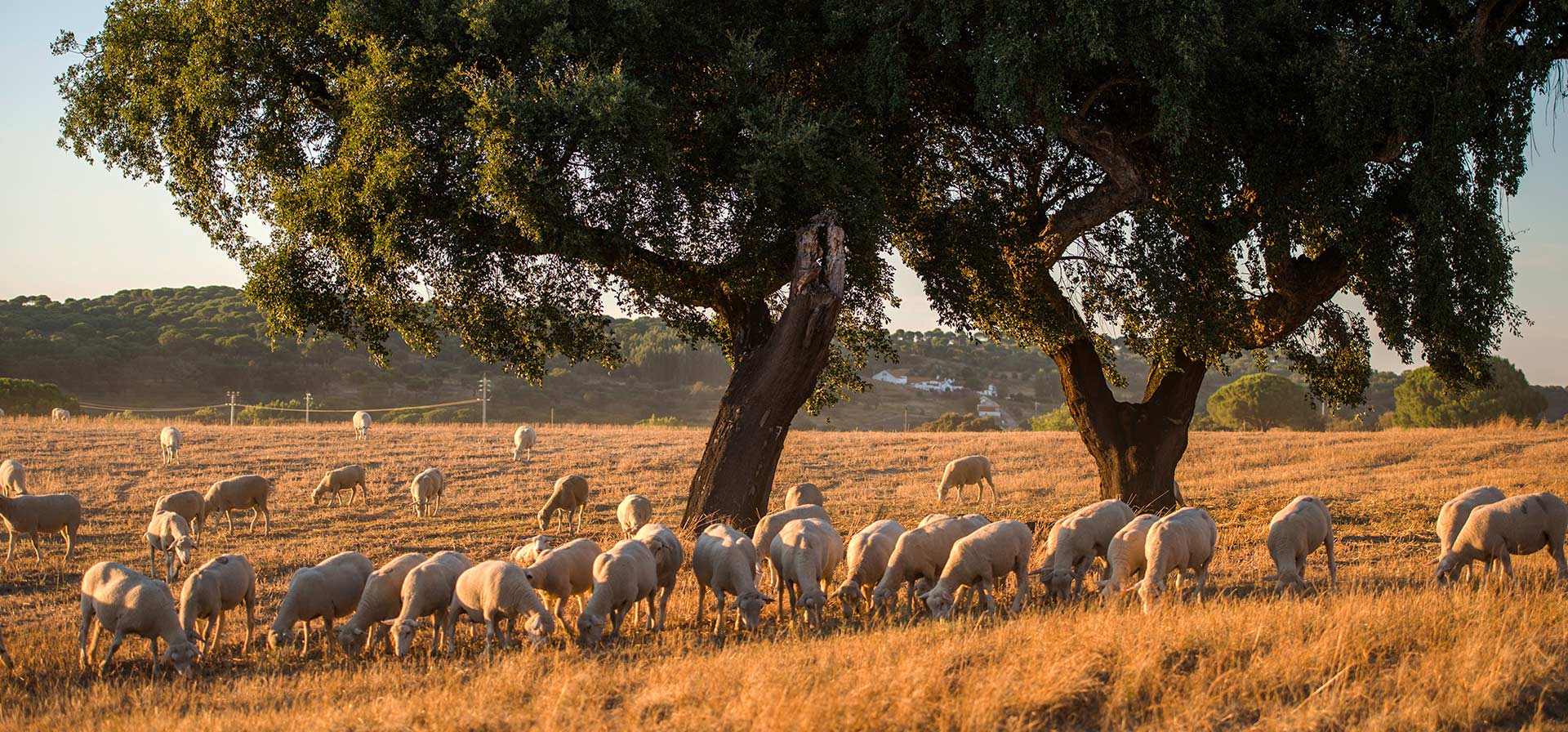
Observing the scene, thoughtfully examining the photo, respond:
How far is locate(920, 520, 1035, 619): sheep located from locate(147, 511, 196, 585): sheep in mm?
11306

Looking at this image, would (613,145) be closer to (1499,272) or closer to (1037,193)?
(1037,193)

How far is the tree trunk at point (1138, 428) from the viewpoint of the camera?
21.2m

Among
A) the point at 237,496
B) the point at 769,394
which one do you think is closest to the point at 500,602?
the point at 769,394

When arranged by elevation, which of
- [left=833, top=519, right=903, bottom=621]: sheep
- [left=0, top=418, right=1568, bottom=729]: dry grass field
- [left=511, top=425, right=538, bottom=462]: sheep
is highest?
[left=511, top=425, right=538, bottom=462]: sheep

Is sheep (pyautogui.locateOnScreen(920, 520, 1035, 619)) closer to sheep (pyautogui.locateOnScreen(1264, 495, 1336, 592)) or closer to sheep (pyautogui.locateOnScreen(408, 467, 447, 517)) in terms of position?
sheep (pyautogui.locateOnScreen(1264, 495, 1336, 592))

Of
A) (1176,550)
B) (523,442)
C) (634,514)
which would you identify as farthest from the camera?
(523,442)

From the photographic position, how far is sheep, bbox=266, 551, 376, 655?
434 inches

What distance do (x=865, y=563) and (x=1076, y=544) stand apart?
8.54ft

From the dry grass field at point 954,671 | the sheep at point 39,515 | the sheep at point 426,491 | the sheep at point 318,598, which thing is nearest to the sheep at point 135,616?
the dry grass field at point 954,671

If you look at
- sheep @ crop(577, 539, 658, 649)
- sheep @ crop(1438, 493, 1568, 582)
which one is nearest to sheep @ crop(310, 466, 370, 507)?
sheep @ crop(577, 539, 658, 649)

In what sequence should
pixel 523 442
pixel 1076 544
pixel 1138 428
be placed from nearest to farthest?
pixel 1076 544 < pixel 1138 428 < pixel 523 442

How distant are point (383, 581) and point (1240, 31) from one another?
15.1m

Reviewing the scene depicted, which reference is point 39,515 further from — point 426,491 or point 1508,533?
point 1508,533

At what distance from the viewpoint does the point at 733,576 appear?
1182 centimetres
